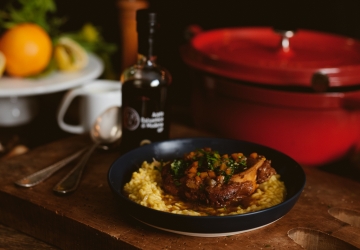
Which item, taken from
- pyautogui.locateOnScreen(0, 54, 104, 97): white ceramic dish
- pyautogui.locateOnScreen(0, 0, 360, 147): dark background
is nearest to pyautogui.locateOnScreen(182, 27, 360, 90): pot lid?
pyautogui.locateOnScreen(0, 0, 360, 147): dark background

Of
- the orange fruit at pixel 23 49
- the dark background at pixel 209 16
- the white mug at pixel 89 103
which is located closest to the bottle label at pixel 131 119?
the white mug at pixel 89 103

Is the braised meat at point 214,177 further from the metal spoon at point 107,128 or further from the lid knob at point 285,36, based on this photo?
the lid knob at point 285,36

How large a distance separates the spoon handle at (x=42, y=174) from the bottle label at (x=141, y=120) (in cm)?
17

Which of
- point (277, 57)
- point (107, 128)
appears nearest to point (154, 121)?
point (107, 128)

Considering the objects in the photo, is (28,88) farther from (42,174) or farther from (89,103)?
(42,174)

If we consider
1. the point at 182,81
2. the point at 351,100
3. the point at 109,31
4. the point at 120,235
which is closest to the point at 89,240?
the point at 120,235

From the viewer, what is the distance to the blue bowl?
0.84 meters

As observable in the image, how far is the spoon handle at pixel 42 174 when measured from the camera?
109 cm

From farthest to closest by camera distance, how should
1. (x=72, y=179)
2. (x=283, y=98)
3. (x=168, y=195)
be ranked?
(x=283, y=98) < (x=72, y=179) < (x=168, y=195)

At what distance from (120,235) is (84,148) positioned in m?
0.44

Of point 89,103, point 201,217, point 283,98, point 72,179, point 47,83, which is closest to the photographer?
point 201,217

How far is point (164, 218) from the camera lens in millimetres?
843

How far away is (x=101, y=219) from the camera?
3.16ft

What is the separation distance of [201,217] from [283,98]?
0.51 m
